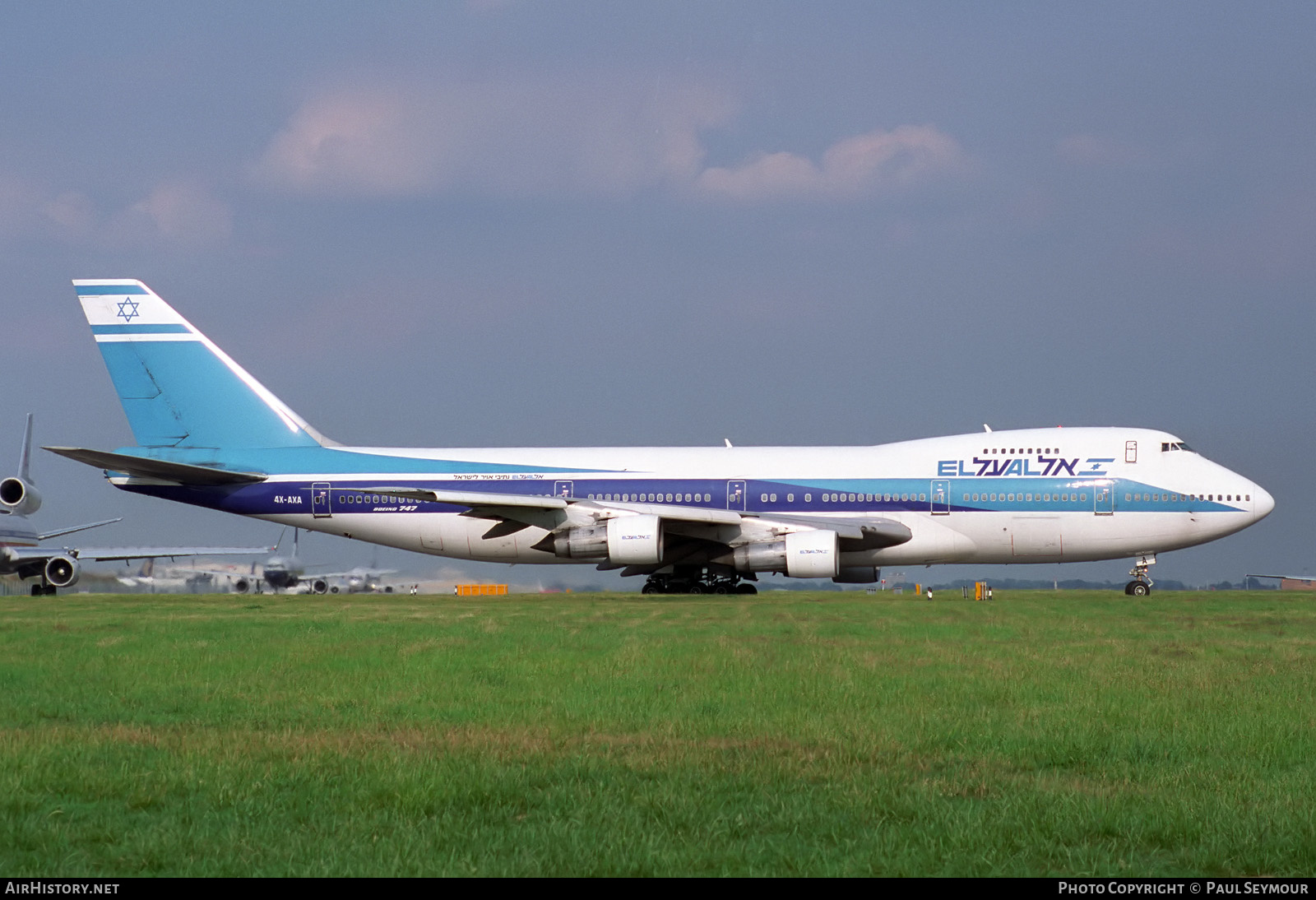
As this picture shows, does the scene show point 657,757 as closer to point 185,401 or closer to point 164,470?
point 164,470

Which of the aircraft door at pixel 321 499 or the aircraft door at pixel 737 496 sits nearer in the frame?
the aircraft door at pixel 737 496

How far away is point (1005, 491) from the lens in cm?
3139

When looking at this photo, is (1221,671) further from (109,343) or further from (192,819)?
(109,343)

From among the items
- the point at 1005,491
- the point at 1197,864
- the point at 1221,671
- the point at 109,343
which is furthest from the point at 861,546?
the point at 1197,864

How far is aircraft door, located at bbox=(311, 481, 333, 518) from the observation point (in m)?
33.9

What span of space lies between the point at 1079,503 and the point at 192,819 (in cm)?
2813

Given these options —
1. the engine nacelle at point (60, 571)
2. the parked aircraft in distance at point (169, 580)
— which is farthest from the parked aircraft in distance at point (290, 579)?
the engine nacelle at point (60, 571)

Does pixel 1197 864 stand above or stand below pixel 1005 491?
below

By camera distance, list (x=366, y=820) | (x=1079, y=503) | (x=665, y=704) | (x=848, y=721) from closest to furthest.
A: (x=366, y=820)
(x=848, y=721)
(x=665, y=704)
(x=1079, y=503)

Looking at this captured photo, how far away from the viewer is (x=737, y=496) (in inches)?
1261

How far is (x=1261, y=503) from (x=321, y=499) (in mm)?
24377

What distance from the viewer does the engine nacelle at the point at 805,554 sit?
2897cm

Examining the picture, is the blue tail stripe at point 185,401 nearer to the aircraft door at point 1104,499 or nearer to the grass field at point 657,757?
the grass field at point 657,757

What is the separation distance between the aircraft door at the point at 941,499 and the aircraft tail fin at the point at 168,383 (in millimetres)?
16592
